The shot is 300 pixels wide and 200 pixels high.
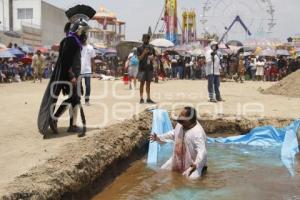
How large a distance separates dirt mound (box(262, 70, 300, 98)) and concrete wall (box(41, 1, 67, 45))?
97.3 feet

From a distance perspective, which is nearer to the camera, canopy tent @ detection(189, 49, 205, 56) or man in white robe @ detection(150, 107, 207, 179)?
man in white robe @ detection(150, 107, 207, 179)

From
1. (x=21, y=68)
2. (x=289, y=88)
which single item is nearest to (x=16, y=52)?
(x=21, y=68)

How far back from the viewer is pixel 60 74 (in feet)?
23.7

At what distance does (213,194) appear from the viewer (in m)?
5.95

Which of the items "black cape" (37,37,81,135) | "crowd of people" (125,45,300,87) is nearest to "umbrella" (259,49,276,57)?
"crowd of people" (125,45,300,87)

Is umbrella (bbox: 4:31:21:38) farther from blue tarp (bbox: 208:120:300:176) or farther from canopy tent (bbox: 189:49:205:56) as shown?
blue tarp (bbox: 208:120:300:176)

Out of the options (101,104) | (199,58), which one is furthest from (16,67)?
(101,104)

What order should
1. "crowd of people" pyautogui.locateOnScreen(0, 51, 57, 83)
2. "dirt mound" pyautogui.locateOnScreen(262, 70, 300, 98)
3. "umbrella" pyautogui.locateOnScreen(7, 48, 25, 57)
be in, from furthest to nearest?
"umbrella" pyautogui.locateOnScreen(7, 48, 25, 57) < "crowd of people" pyautogui.locateOnScreen(0, 51, 57, 83) < "dirt mound" pyautogui.locateOnScreen(262, 70, 300, 98)

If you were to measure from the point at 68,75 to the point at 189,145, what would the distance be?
6.99ft

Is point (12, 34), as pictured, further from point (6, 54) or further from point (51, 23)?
point (6, 54)

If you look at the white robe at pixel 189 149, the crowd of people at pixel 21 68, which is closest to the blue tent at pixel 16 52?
the crowd of people at pixel 21 68

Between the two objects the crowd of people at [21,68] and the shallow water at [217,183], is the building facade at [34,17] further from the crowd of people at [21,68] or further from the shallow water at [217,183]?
the shallow water at [217,183]

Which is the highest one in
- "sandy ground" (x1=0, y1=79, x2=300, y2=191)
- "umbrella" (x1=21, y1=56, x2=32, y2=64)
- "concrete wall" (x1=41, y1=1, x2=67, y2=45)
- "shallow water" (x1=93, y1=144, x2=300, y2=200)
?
"concrete wall" (x1=41, y1=1, x2=67, y2=45)

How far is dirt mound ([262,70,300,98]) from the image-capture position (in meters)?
16.1
